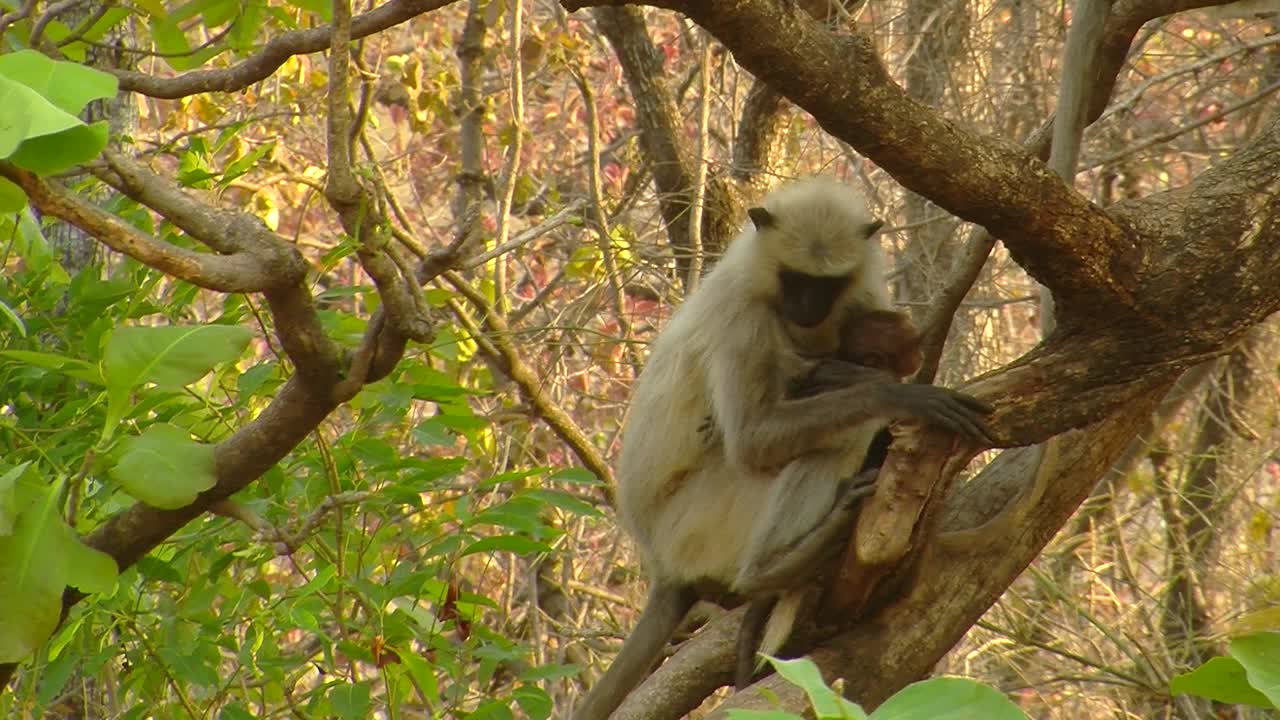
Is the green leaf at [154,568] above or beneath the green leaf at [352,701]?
above

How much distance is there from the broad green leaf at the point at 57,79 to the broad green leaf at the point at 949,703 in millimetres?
1252

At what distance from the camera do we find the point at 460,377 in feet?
21.1

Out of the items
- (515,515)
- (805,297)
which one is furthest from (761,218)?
(515,515)

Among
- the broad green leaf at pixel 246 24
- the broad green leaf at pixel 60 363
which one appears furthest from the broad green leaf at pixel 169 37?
the broad green leaf at pixel 60 363

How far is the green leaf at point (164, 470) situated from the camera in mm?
2430

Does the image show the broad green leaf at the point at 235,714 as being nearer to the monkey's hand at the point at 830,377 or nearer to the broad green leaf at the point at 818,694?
the monkey's hand at the point at 830,377

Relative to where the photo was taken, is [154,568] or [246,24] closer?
[154,568]

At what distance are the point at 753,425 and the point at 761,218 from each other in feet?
2.07

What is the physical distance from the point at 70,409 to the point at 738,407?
1.83 meters

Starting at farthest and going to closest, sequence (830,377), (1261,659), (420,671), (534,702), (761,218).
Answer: (761,218)
(830,377)
(534,702)
(420,671)
(1261,659)

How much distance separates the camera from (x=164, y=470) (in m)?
2.46

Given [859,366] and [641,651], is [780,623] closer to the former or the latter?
[641,651]

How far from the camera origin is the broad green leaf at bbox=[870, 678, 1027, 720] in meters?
1.31

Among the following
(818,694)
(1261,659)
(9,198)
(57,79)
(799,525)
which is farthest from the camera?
(799,525)
